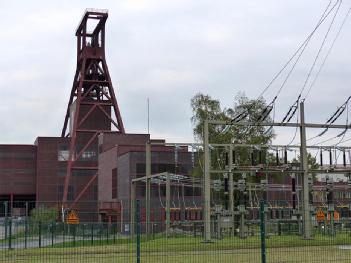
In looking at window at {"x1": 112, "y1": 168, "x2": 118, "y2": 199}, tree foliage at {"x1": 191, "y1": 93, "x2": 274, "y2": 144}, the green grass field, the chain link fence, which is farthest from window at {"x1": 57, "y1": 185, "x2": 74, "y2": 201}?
the green grass field

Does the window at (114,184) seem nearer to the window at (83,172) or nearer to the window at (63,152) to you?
the window at (83,172)

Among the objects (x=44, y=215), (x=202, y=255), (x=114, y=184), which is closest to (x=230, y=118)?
(x=44, y=215)

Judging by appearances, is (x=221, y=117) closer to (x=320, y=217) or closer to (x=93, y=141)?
(x=320, y=217)

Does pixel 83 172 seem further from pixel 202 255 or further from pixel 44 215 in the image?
pixel 202 255

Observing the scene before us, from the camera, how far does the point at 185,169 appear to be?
86625 millimetres

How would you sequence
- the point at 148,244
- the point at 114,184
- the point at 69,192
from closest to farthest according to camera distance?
the point at 148,244
the point at 114,184
the point at 69,192

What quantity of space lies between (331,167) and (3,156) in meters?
83.8

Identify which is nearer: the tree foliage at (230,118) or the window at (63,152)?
the tree foliage at (230,118)

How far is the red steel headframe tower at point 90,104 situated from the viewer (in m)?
107

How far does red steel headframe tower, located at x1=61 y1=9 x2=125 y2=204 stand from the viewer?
10656 centimetres

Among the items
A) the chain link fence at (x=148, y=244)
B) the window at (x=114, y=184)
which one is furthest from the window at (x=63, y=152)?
the chain link fence at (x=148, y=244)

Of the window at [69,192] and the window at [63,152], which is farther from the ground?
the window at [63,152]

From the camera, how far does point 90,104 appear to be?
109 metres

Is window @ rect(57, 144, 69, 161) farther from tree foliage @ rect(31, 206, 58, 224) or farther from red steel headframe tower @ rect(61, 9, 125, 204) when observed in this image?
tree foliage @ rect(31, 206, 58, 224)
